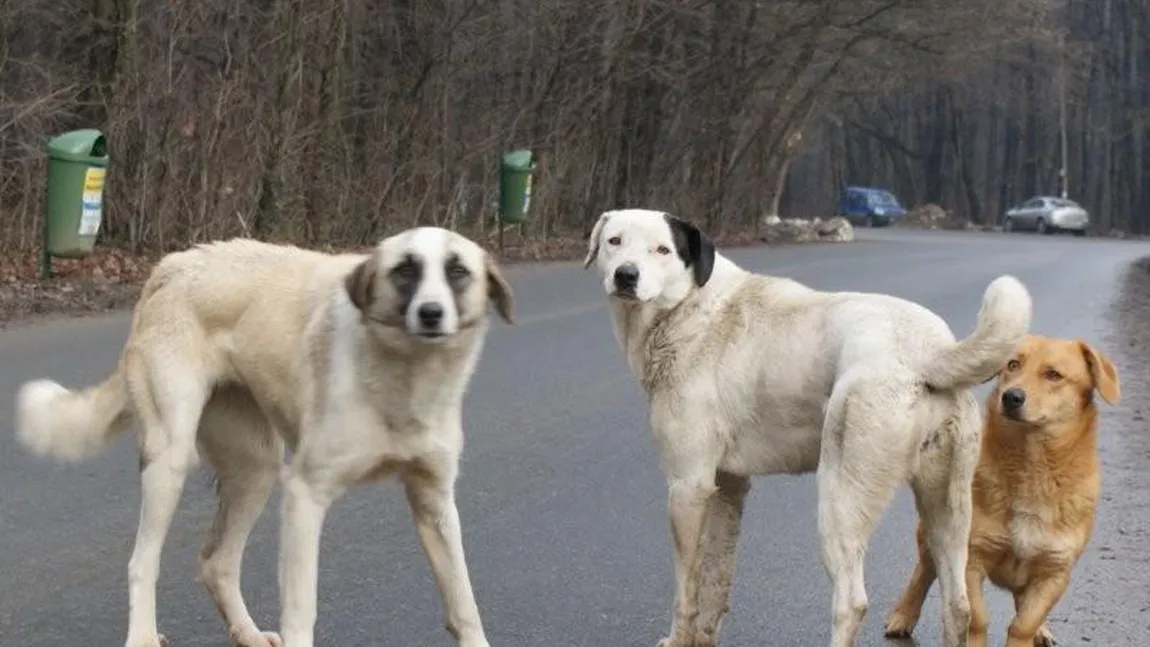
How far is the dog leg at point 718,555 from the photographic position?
245 inches

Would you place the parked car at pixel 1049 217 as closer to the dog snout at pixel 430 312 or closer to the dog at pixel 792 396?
the dog at pixel 792 396

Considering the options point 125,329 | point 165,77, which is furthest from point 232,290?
point 165,77

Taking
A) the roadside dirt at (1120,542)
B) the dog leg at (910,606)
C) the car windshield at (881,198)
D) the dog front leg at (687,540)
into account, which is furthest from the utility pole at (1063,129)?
the dog front leg at (687,540)

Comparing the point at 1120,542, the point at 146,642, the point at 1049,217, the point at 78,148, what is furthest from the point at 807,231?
the point at 146,642

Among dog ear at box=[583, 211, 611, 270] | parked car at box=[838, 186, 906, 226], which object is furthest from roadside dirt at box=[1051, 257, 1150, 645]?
parked car at box=[838, 186, 906, 226]

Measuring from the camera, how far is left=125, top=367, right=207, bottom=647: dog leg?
5.64 meters

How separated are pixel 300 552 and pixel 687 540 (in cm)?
137

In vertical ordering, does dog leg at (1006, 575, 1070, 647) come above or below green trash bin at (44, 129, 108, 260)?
below

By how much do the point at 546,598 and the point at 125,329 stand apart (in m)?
9.20

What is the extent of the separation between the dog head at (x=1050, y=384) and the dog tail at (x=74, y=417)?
115 inches

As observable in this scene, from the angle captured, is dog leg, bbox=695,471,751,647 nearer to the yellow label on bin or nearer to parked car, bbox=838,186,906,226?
the yellow label on bin

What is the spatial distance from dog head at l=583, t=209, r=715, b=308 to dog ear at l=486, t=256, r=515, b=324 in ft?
2.33

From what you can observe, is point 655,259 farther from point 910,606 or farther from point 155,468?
point 155,468

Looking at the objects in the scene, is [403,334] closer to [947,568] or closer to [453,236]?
[453,236]
